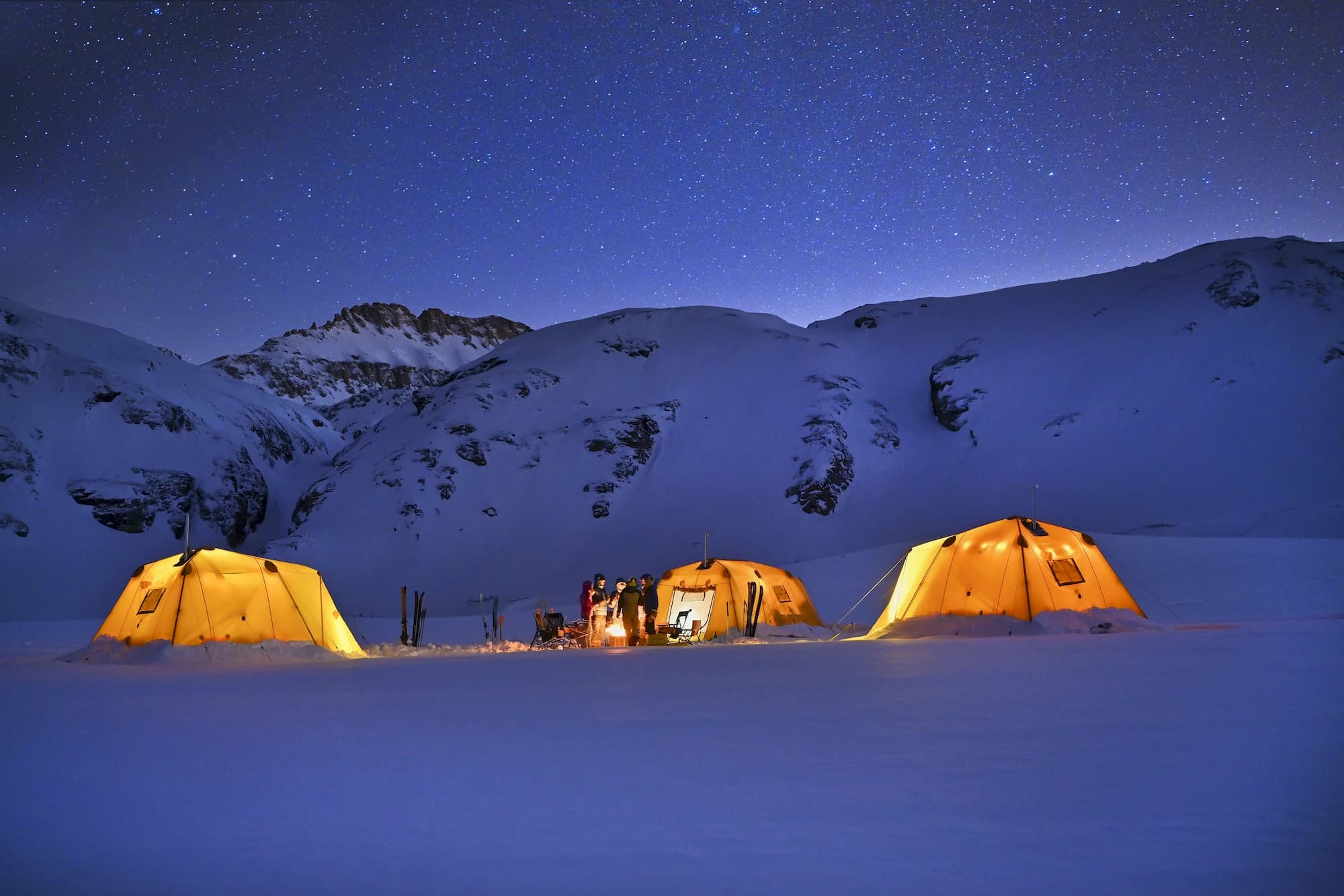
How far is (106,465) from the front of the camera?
67750mm

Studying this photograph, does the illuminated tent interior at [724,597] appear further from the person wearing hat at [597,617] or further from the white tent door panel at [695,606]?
the person wearing hat at [597,617]

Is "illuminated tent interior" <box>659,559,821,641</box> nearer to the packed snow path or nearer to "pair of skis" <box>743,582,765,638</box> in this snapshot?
"pair of skis" <box>743,582,765,638</box>

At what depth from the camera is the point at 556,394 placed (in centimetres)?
7712

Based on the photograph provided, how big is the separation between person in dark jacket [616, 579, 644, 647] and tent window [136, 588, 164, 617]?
30.8ft

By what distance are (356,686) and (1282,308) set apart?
254 feet

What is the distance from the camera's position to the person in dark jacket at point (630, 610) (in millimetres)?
21297

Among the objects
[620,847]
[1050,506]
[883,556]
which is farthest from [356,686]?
[1050,506]

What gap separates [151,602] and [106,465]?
5832 centimetres

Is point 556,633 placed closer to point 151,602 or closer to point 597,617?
point 597,617

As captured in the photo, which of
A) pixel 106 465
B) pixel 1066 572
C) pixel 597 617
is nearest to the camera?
pixel 1066 572

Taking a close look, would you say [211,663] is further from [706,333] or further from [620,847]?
[706,333]

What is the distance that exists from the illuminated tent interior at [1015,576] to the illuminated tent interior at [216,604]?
12218 mm

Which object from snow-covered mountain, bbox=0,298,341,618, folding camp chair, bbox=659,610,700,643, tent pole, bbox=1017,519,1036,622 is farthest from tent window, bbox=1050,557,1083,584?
snow-covered mountain, bbox=0,298,341,618

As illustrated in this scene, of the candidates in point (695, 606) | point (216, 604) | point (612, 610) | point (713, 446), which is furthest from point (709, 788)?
point (713, 446)
